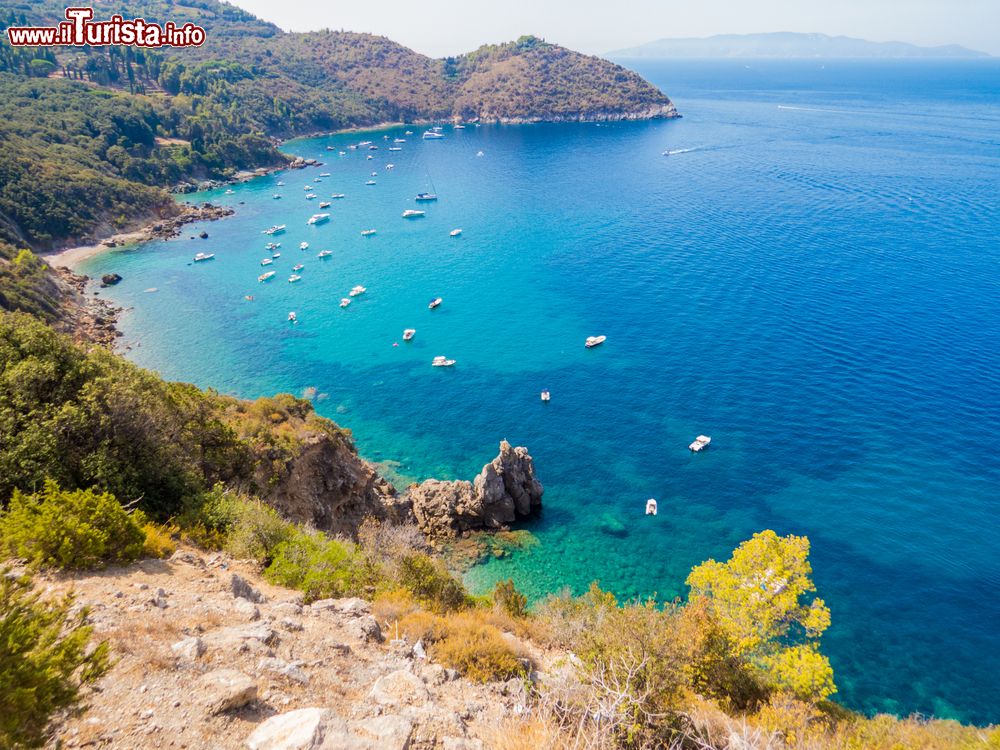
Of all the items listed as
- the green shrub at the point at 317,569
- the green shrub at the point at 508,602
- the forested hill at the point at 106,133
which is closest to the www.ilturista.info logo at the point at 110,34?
the forested hill at the point at 106,133

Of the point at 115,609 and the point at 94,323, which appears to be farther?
the point at 94,323

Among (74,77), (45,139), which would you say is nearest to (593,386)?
(45,139)

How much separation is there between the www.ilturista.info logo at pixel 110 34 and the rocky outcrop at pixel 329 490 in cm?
5374

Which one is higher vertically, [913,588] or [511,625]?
[511,625]

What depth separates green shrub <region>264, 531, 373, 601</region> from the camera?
19.5m

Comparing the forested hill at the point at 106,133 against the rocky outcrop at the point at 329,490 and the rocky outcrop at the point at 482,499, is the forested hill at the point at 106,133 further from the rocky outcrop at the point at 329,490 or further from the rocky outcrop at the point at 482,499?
the rocky outcrop at the point at 482,499

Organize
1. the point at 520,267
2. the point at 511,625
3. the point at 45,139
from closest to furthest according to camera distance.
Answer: the point at 511,625 → the point at 520,267 → the point at 45,139

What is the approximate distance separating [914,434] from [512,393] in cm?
3824

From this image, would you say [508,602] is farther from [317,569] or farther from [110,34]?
[110,34]

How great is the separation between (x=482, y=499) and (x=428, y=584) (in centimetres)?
1693

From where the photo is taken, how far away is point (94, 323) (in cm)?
6462

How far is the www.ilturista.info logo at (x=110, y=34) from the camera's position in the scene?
59375 millimetres

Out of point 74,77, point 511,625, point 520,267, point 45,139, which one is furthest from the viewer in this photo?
point 74,77

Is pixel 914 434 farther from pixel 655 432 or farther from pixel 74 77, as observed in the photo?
pixel 74 77
